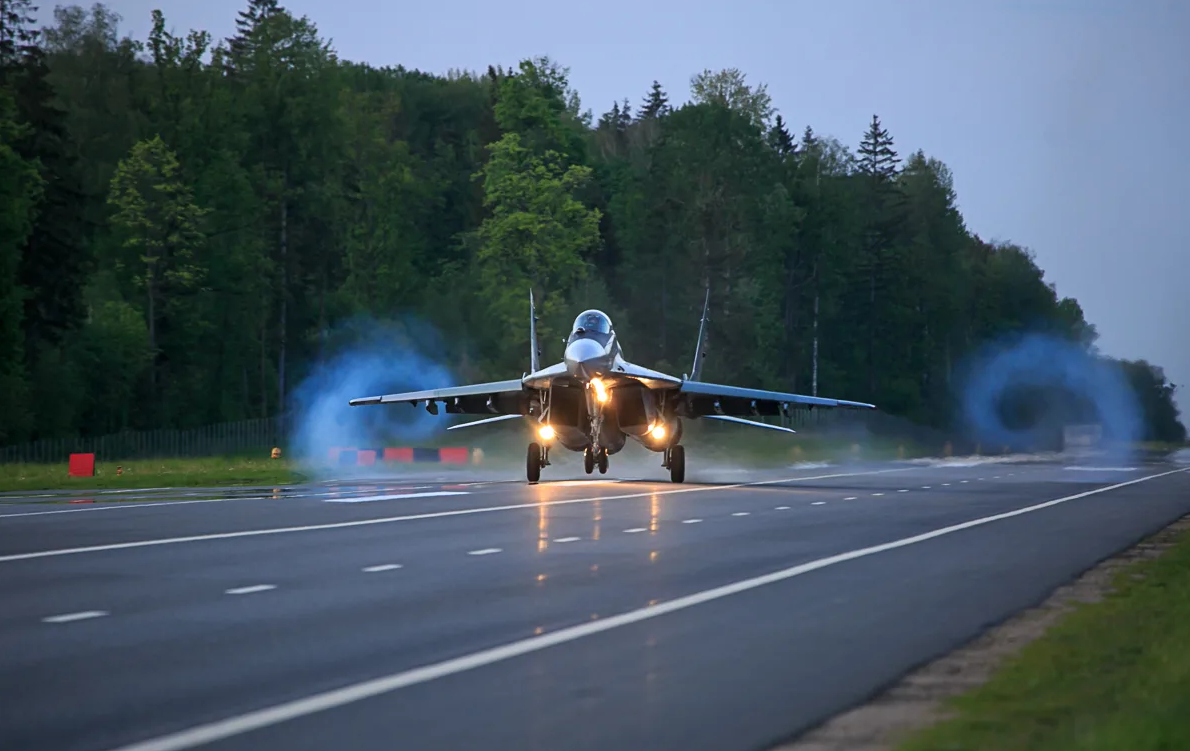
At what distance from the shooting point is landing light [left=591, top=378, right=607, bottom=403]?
30.5 m

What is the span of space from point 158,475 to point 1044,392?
84.2 metres

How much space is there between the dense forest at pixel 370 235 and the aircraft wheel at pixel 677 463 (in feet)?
96.5

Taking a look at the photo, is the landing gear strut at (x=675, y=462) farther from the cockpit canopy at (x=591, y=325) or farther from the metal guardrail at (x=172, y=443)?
the metal guardrail at (x=172, y=443)

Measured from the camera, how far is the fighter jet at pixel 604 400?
1184 inches

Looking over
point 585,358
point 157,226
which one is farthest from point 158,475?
point 157,226

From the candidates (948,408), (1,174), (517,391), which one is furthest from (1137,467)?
(948,408)

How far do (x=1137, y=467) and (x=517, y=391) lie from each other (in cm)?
2734

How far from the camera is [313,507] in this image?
2366 cm

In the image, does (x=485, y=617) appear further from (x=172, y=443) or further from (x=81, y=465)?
(x=172, y=443)

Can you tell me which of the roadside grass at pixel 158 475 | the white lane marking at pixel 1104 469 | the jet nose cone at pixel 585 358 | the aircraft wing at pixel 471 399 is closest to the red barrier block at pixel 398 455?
the roadside grass at pixel 158 475

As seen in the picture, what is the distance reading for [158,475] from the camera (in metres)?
37.1

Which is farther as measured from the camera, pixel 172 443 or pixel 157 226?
pixel 157 226

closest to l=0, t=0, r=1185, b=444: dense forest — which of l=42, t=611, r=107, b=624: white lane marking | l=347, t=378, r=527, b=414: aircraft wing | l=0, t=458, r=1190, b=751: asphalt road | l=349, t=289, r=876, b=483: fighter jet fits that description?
l=347, t=378, r=527, b=414: aircraft wing

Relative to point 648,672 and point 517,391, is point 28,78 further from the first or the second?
point 648,672
